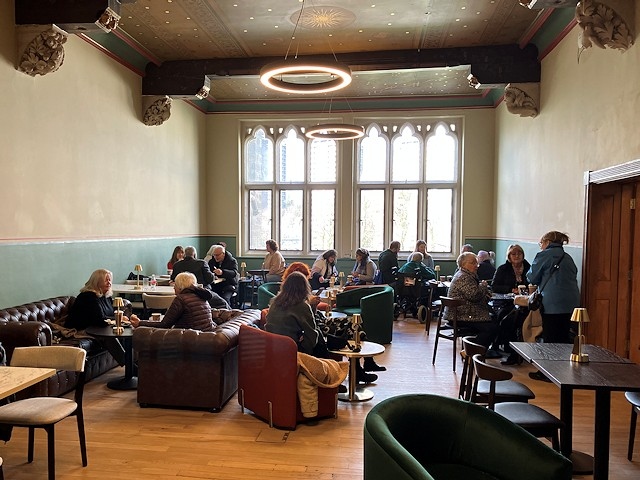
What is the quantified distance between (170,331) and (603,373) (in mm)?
3346

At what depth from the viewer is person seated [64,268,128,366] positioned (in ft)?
16.7

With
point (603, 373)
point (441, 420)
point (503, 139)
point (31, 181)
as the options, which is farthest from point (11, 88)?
point (503, 139)

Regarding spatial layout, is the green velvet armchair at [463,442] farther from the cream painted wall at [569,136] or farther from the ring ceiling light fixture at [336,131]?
the ring ceiling light fixture at [336,131]

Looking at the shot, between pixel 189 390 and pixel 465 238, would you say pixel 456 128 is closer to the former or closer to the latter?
pixel 465 238

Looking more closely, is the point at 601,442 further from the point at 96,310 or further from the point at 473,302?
the point at 96,310

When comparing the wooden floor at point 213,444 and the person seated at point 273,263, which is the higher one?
the person seated at point 273,263

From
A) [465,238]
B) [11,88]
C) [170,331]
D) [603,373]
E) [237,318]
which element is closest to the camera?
[603,373]

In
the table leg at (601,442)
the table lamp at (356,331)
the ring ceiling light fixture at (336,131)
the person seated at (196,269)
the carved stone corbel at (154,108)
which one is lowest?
the table leg at (601,442)

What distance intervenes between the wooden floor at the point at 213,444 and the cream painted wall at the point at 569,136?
2.58 m

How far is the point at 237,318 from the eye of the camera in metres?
5.18

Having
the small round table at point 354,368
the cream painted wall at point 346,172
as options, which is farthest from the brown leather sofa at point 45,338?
the cream painted wall at point 346,172

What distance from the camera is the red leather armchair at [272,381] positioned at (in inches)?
157

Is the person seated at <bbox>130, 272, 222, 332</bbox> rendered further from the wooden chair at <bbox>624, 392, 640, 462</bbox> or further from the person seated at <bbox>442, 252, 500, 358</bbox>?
the wooden chair at <bbox>624, 392, 640, 462</bbox>

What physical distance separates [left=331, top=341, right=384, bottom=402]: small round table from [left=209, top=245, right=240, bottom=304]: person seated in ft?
14.4
